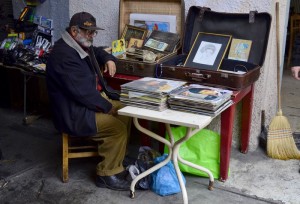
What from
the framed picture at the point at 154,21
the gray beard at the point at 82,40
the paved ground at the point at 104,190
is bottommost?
the paved ground at the point at 104,190

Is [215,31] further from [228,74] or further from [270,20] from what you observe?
[228,74]

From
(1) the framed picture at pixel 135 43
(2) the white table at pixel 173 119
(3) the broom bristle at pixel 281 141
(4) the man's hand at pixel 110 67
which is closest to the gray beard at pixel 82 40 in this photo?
(4) the man's hand at pixel 110 67

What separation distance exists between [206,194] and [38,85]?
9.32 ft

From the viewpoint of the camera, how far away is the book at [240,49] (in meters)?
3.53

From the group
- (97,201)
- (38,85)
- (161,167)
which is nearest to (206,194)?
(161,167)

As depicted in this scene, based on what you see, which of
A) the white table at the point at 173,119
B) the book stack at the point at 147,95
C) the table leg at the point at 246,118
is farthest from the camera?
the table leg at the point at 246,118

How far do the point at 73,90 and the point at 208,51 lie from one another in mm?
1301

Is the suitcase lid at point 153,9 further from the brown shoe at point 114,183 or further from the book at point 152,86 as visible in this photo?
the brown shoe at point 114,183

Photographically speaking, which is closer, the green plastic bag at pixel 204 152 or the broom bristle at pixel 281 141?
the green plastic bag at pixel 204 152

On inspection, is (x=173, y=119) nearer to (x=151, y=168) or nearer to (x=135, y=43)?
(x=151, y=168)

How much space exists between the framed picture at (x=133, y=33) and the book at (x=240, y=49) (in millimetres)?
887

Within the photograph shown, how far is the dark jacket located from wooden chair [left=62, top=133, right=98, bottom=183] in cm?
21

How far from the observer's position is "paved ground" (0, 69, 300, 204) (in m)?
3.13

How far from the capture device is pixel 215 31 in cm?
370
